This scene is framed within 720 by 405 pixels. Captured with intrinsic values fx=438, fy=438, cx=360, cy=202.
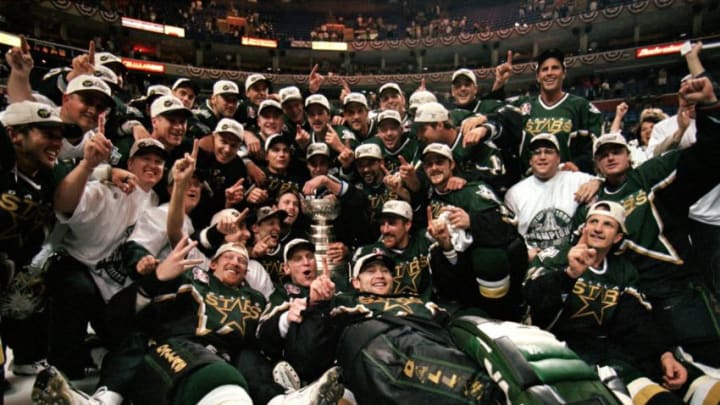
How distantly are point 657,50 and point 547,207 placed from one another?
25.6 meters

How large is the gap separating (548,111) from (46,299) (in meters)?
5.28

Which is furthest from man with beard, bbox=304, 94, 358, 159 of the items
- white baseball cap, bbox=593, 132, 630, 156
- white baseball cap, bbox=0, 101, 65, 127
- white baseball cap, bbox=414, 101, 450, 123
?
white baseball cap, bbox=0, 101, 65, 127

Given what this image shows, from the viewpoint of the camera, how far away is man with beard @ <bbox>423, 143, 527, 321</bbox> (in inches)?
135

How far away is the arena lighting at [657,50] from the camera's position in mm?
22906

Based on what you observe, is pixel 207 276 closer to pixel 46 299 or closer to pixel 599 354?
pixel 46 299

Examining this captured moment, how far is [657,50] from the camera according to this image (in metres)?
23.6

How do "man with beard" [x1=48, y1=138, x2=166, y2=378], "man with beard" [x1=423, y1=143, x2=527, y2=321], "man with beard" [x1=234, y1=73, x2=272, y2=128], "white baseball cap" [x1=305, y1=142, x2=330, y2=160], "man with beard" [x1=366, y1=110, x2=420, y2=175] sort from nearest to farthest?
"man with beard" [x1=48, y1=138, x2=166, y2=378] < "man with beard" [x1=423, y1=143, x2=527, y2=321] < "white baseball cap" [x1=305, y1=142, x2=330, y2=160] < "man with beard" [x1=366, y1=110, x2=420, y2=175] < "man with beard" [x1=234, y1=73, x2=272, y2=128]

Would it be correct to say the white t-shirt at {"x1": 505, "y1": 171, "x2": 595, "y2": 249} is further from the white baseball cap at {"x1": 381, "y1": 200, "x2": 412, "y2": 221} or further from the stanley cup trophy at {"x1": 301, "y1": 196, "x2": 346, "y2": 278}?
the stanley cup trophy at {"x1": 301, "y1": 196, "x2": 346, "y2": 278}

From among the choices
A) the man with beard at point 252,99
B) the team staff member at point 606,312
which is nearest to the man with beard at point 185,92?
the man with beard at point 252,99

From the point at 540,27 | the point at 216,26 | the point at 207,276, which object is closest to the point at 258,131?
the point at 207,276

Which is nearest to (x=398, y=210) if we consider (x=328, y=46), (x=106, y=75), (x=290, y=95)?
(x=290, y=95)

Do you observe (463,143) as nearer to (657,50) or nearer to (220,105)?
(220,105)

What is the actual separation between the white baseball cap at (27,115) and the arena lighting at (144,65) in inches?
1112

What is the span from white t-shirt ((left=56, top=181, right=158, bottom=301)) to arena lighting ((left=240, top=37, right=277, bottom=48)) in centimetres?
3135
